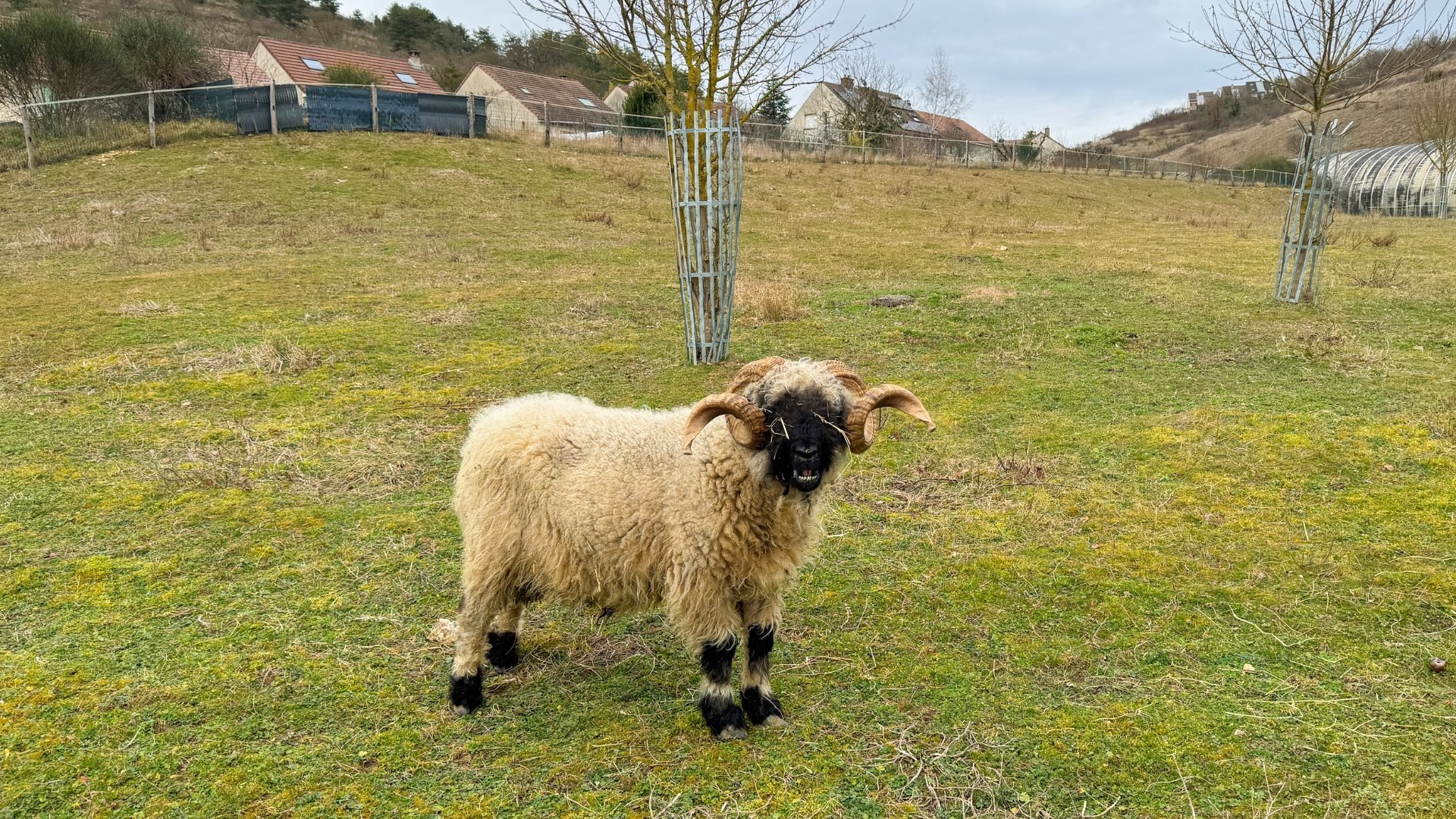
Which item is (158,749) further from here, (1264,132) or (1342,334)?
(1264,132)

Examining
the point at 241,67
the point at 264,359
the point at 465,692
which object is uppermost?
the point at 241,67

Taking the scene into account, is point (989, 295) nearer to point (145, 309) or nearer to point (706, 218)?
point (706, 218)

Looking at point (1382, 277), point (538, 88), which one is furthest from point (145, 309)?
point (538, 88)

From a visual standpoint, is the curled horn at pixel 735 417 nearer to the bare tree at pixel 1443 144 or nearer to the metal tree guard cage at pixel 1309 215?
the metal tree guard cage at pixel 1309 215

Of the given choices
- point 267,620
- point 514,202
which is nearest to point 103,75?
point 514,202

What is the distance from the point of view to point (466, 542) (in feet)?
16.4

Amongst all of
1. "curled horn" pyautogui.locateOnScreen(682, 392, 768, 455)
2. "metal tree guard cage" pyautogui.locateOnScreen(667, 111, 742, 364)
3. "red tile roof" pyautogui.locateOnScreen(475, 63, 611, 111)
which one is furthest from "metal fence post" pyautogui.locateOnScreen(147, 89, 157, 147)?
"curled horn" pyautogui.locateOnScreen(682, 392, 768, 455)

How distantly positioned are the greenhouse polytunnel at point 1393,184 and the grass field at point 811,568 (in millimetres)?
27140

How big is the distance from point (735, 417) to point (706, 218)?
7.04 metres

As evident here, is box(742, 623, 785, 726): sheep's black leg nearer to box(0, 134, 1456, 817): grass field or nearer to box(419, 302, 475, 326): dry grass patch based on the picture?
box(0, 134, 1456, 817): grass field

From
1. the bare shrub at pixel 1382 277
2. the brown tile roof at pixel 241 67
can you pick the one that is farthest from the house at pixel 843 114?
the bare shrub at pixel 1382 277

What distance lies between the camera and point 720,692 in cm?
445

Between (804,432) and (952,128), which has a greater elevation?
(952,128)

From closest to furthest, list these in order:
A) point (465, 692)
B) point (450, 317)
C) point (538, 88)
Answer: point (465, 692), point (450, 317), point (538, 88)
